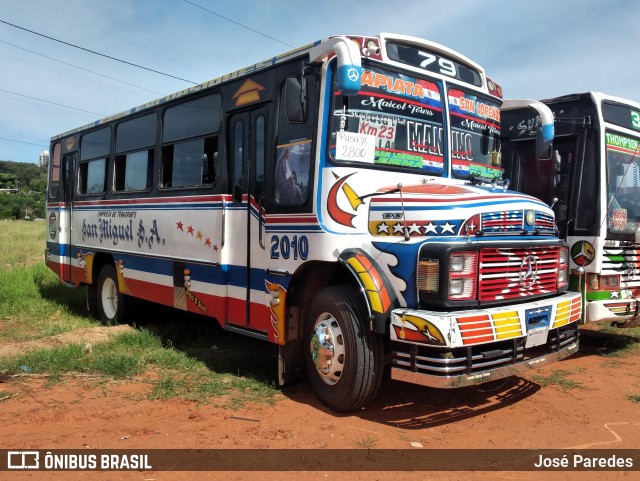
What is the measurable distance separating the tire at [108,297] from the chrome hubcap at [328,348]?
16.1 ft

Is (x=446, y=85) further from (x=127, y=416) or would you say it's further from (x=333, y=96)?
(x=127, y=416)

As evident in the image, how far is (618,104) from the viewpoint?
7.12m

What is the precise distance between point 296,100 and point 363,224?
1.17 meters

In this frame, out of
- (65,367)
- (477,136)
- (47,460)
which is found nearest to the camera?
(47,460)

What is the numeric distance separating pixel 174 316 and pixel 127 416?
469 centimetres

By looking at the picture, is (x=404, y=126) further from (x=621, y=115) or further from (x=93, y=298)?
(x=93, y=298)

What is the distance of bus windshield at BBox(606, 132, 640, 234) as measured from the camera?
6.86 m

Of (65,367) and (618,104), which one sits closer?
(65,367)

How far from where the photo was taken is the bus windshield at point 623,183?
6863 mm

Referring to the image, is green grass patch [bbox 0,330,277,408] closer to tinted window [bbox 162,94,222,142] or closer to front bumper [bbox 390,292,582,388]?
Result: front bumper [bbox 390,292,582,388]

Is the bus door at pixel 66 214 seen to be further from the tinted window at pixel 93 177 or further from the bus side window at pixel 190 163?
the bus side window at pixel 190 163

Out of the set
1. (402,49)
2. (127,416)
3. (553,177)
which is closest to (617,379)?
(553,177)

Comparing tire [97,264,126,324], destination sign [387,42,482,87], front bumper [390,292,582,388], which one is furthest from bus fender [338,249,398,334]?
tire [97,264,126,324]

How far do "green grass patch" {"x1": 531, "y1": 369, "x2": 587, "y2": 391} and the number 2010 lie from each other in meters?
2.87
